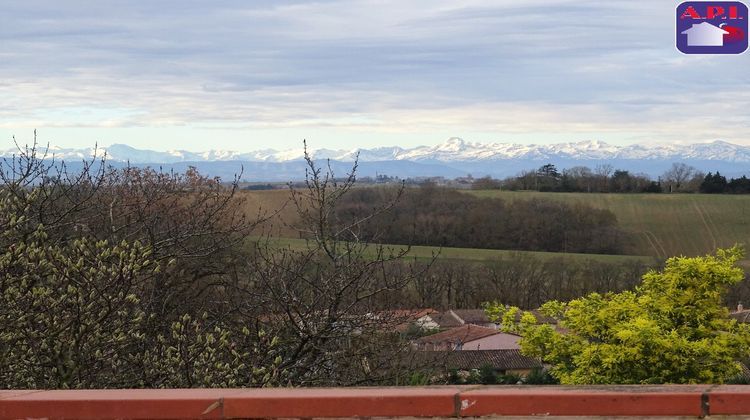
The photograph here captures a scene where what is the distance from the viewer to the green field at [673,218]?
65125mm

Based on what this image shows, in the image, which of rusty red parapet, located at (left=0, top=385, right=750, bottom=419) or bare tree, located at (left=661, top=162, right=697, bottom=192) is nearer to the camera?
rusty red parapet, located at (left=0, top=385, right=750, bottom=419)

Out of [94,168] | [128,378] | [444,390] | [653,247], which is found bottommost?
[653,247]

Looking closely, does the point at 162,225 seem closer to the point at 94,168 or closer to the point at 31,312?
the point at 94,168

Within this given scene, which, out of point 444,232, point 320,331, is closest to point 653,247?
point 444,232

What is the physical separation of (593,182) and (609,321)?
7695 centimetres

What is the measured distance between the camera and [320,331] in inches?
260

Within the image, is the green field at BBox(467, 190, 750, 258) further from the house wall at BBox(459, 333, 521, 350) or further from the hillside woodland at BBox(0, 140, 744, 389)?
Answer: the hillside woodland at BBox(0, 140, 744, 389)

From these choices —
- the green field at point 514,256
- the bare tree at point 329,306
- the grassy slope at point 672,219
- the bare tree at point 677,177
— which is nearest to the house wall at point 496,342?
the green field at point 514,256

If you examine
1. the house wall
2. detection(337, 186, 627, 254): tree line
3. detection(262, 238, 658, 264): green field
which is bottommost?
the house wall

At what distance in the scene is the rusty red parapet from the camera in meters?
3.37

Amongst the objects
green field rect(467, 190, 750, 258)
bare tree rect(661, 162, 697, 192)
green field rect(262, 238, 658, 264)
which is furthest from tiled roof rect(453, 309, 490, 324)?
bare tree rect(661, 162, 697, 192)

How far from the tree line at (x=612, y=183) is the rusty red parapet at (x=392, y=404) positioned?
80807mm

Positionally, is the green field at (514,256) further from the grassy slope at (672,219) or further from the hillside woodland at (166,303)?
the hillside woodland at (166,303)

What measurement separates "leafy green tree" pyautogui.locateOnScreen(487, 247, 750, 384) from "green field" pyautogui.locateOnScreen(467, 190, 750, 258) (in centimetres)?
5313
